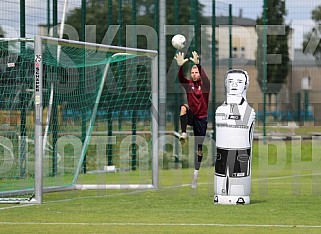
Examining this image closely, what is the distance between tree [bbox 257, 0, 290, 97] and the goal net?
5.67 meters

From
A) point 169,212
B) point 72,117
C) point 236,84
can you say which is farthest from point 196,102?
point 169,212

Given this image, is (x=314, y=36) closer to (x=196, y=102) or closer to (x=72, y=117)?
(x=72, y=117)

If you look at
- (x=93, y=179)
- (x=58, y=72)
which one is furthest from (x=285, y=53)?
(x=58, y=72)

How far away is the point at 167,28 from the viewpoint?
21.5 m

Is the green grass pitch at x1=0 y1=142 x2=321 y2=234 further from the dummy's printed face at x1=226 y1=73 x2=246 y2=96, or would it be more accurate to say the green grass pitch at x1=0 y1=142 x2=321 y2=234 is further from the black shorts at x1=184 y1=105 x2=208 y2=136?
the dummy's printed face at x1=226 y1=73 x2=246 y2=96

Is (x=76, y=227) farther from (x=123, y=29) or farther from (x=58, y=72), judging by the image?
(x=123, y=29)

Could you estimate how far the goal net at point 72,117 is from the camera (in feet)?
44.4

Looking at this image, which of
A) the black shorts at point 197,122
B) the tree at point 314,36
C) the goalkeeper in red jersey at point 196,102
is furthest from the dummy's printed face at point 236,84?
the tree at point 314,36

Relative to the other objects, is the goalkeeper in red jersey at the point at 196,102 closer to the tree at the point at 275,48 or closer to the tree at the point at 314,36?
the tree at the point at 275,48

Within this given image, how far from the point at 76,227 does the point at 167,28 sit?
1251 centimetres

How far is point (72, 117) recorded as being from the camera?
51.0 ft

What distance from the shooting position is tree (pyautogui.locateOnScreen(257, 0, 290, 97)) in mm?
23859

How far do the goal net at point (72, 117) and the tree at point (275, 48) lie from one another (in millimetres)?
5666

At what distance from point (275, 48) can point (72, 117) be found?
12591mm
